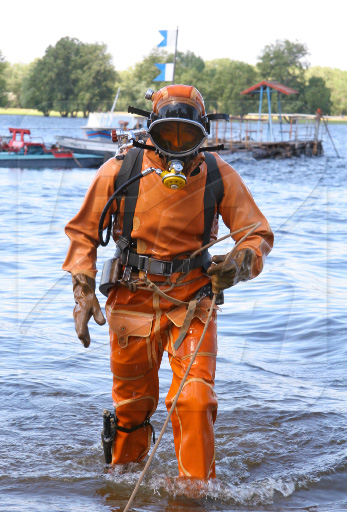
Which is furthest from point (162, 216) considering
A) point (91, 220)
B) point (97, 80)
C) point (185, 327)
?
point (97, 80)

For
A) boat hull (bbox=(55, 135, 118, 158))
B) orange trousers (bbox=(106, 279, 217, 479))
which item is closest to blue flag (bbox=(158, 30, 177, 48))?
orange trousers (bbox=(106, 279, 217, 479))

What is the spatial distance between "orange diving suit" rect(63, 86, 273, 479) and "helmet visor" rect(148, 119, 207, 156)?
9 cm

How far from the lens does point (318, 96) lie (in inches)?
430

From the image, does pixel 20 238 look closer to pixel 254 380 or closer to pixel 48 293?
pixel 48 293

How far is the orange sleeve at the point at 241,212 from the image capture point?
3457 mm

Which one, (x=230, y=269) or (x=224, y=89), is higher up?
(x=224, y=89)

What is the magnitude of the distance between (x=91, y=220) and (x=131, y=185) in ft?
0.87

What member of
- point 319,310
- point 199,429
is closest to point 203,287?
point 199,429

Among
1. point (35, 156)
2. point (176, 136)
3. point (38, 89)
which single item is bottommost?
point (35, 156)

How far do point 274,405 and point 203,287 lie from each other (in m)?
1.97

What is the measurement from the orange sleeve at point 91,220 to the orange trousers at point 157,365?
29 cm

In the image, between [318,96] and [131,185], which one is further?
[318,96]

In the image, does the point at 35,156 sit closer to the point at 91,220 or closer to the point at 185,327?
the point at 91,220

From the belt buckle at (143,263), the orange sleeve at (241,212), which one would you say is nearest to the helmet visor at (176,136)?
the orange sleeve at (241,212)
